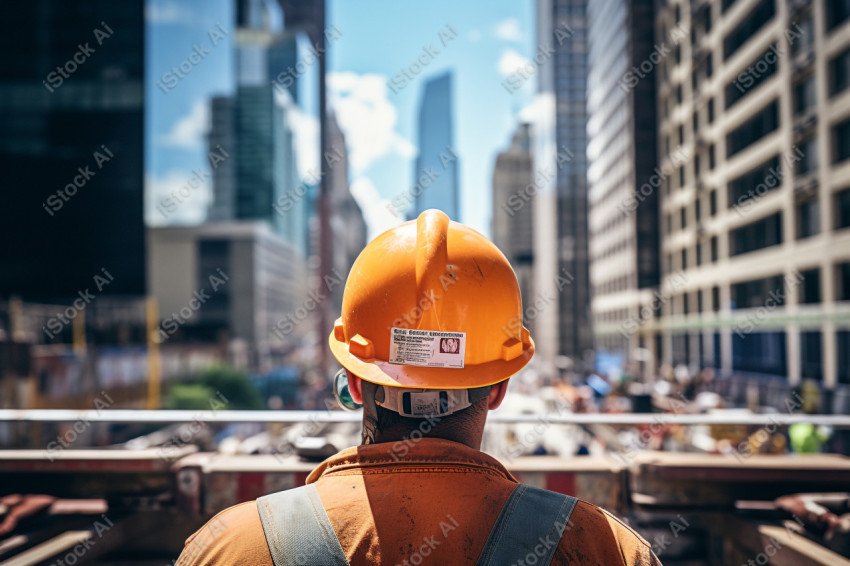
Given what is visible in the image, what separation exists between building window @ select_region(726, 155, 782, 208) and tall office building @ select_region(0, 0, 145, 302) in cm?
5262

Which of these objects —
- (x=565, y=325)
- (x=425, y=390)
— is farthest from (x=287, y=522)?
(x=565, y=325)

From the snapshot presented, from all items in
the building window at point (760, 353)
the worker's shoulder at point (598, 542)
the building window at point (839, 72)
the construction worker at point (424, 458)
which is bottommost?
the building window at point (760, 353)

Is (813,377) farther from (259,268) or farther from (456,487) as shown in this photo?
(259,268)

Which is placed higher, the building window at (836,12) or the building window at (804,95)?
the building window at (836,12)

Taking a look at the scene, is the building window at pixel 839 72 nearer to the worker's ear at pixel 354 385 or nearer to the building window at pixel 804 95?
the building window at pixel 804 95

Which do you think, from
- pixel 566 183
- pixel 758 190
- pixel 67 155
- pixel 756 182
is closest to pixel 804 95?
pixel 758 190

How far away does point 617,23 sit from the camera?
6238cm

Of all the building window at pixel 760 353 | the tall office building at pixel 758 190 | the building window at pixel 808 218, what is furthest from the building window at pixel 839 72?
the building window at pixel 760 353

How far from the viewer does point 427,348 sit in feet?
5.57

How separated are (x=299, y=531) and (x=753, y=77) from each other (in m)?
41.3

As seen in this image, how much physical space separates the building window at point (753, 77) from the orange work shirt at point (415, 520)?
38.2m

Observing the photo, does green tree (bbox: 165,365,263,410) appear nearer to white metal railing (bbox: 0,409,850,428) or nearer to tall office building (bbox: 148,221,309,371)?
white metal railing (bbox: 0,409,850,428)

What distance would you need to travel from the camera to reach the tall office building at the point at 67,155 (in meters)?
55.0

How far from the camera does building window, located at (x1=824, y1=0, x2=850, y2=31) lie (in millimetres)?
25344
